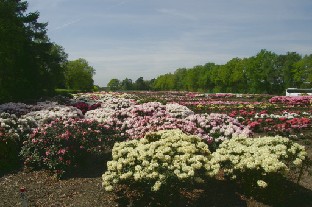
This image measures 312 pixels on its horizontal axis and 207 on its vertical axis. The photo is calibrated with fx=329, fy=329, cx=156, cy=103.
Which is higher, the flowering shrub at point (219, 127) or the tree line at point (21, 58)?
the tree line at point (21, 58)

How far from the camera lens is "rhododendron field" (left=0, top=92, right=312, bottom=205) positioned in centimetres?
748

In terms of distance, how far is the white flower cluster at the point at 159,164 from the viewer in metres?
7.08

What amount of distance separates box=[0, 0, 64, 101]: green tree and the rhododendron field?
5.78m

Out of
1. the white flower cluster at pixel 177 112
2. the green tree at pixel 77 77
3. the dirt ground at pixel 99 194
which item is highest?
the green tree at pixel 77 77

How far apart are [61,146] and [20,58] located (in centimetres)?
1811

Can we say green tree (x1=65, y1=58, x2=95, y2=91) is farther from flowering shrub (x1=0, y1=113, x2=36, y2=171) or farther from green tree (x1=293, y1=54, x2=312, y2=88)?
flowering shrub (x1=0, y1=113, x2=36, y2=171)

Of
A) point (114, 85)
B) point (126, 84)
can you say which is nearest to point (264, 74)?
point (126, 84)

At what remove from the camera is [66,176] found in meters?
10.1

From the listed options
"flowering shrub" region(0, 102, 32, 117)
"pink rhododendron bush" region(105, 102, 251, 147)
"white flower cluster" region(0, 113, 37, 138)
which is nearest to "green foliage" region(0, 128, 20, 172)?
"white flower cluster" region(0, 113, 37, 138)

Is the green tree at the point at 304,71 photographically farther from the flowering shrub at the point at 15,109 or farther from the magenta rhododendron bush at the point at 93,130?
the flowering shrub at the point at 15,109

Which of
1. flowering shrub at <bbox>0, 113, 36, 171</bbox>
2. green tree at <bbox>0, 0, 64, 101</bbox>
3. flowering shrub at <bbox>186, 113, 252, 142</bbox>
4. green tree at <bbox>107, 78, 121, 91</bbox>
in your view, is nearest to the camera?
flowering shrub at <bbox>0, 113, 36, 171</bbox>

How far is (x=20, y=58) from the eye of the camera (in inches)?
1028

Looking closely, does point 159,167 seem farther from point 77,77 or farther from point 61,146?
point 77,77

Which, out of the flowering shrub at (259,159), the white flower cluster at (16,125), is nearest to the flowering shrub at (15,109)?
the white flower cluster at (16,125)
